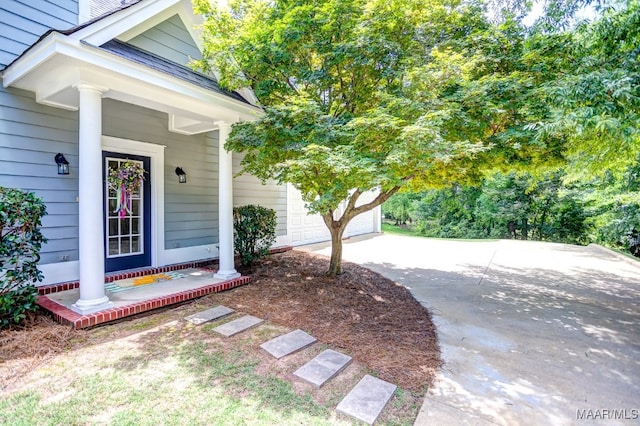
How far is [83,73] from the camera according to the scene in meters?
3.59

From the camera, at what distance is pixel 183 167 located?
6453mm

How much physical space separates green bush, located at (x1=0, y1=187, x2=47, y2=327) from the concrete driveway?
14.6ft

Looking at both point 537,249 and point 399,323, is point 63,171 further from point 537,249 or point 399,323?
point 537,249

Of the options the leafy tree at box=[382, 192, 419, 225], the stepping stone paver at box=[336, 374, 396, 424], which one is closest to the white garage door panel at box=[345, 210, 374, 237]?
the stepping stone paver at box=[336, 374, 396, 424]

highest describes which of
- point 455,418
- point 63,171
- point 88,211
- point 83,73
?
point 83,73

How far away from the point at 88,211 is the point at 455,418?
4309 millimetres

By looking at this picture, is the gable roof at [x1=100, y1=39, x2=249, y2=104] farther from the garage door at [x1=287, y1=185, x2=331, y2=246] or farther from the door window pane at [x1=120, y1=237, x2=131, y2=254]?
the garage door at [x1=287, y1=185, x2=331, y2=246]

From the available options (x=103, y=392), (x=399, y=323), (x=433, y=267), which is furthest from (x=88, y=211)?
(x=433, y=267)

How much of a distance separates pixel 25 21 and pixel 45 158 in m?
1.89

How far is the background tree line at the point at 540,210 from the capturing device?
10.6 meters

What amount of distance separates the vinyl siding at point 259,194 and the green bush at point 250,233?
969 millimetres

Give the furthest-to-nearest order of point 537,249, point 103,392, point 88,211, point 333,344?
point 537,249
point 88,211
point 333,344
point 103,392

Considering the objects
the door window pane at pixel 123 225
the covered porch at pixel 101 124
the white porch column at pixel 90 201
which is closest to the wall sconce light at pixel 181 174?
the covered porch at pixel 101 124

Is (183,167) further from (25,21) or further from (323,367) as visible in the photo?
(323,367)
